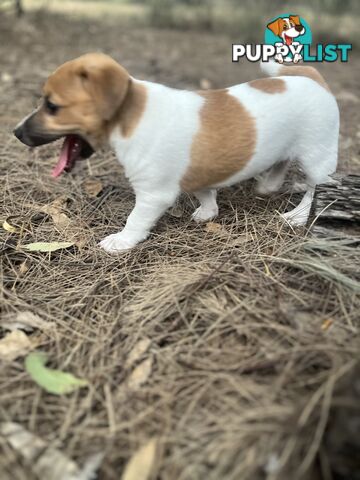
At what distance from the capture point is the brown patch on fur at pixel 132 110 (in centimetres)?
240

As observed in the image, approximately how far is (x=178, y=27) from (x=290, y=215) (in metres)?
7.56

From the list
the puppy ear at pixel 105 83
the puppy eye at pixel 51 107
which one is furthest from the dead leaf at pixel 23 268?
the puppy ear at pixel 105 83

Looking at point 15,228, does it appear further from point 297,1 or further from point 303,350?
point 297,1

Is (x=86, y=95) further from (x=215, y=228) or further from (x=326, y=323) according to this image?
(x=326, y=323)

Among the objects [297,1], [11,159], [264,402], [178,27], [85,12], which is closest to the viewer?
[264,402]

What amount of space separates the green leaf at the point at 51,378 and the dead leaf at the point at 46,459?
0.19m

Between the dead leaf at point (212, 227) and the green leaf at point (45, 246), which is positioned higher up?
the green leaf at point (45, 246)

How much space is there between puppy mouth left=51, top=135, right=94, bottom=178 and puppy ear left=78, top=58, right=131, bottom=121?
324 millimetres

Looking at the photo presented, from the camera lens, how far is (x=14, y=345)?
206cm

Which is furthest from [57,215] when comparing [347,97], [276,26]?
[347,97]

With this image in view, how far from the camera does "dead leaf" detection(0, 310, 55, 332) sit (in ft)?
7.16

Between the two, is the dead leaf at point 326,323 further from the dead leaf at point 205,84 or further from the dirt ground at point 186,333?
the dead leaf at point 205,84

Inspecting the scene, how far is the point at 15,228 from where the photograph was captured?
2896 millimetres

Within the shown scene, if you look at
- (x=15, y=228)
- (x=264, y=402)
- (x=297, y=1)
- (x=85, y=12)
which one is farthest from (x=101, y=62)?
(x=85, y=12)
